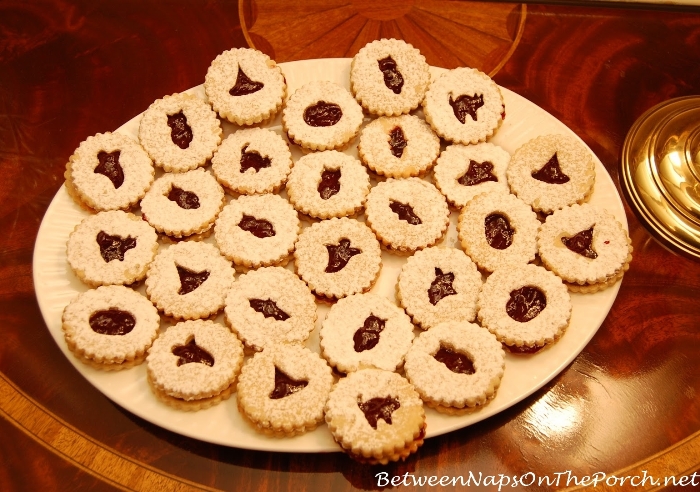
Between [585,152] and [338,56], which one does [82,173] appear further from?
[585,152]

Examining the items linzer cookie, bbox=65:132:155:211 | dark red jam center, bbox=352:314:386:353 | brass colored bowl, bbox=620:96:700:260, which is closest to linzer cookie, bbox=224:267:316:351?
dark red jam center, bbox=352:314:386:353

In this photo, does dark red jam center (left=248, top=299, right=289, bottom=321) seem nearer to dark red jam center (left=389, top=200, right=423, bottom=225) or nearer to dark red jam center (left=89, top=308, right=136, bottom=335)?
dark red jam center (left=89, top=308, right=136, bottom=335)

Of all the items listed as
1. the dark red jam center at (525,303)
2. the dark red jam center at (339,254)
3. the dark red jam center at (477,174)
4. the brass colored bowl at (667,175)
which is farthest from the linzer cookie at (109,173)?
the brass colored bowl at (667,175)

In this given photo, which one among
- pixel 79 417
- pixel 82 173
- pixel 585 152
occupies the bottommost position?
pixel 79 417

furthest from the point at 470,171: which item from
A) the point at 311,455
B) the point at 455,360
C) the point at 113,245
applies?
the point at 113,245

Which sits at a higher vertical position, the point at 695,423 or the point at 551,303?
the point at 551,303

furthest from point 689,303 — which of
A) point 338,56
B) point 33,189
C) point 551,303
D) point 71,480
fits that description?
point 33,189
